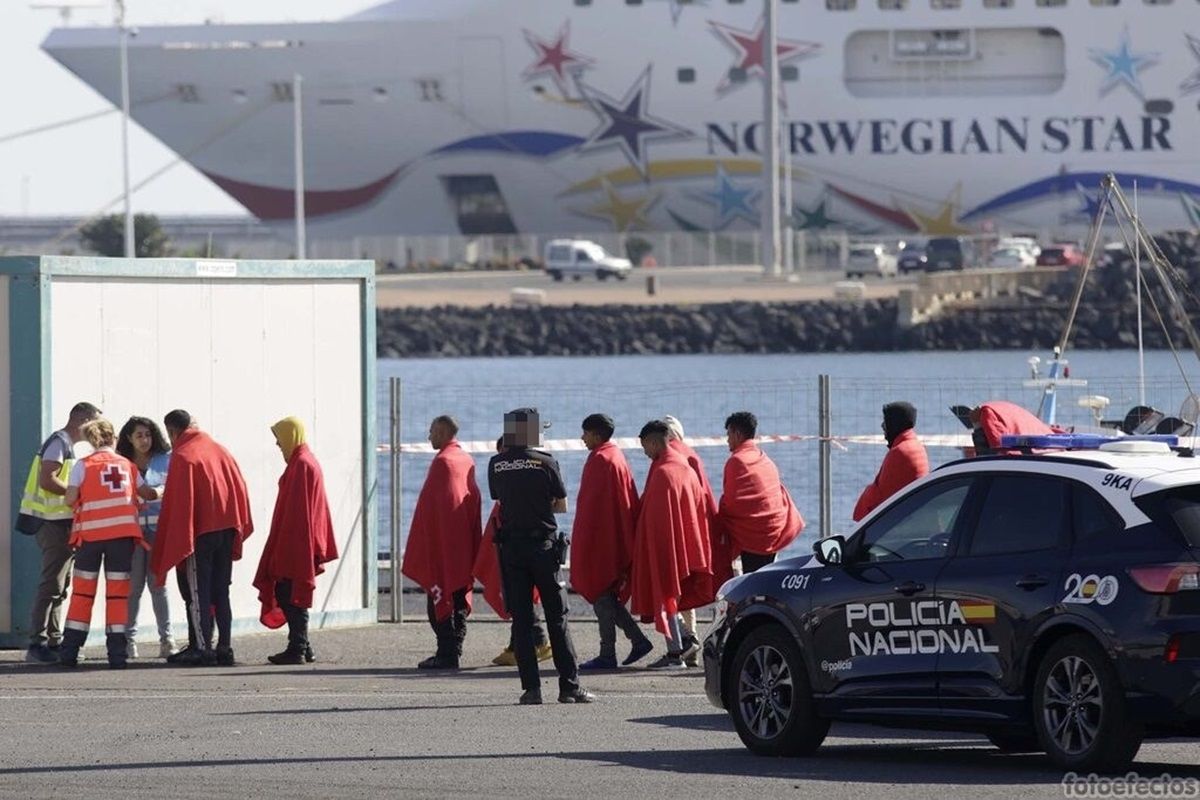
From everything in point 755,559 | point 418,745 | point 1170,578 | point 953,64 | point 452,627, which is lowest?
point 418,745

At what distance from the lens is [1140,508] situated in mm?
9234

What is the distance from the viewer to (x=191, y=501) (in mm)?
14617

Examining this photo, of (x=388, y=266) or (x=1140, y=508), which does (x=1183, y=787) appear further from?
(x=388, y=266)

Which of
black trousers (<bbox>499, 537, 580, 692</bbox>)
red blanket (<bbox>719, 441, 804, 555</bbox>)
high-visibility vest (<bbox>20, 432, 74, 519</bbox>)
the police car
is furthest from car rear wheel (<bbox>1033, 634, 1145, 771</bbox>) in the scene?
high-visibility vest (<bbox>20, 432, 74, 519</bbox>)

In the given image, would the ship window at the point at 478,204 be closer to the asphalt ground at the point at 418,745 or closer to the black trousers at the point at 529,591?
the asphalt ground at the point at 418,745

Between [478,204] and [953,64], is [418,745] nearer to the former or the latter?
[953,64]

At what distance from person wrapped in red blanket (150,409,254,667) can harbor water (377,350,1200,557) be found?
16.2 ft

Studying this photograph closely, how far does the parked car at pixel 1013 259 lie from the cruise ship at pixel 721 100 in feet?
43.7

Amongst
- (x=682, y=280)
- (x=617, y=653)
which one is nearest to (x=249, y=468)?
(x=617, y=653)

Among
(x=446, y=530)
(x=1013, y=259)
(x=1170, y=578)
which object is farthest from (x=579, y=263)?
(x=1170, y=578)

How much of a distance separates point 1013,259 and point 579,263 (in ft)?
50.8

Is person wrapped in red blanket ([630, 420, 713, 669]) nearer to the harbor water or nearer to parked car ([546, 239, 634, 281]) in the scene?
the harbor water

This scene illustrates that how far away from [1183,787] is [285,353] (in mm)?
8618

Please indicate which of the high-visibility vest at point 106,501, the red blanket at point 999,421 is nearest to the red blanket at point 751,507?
the red blanket at point 999,421
